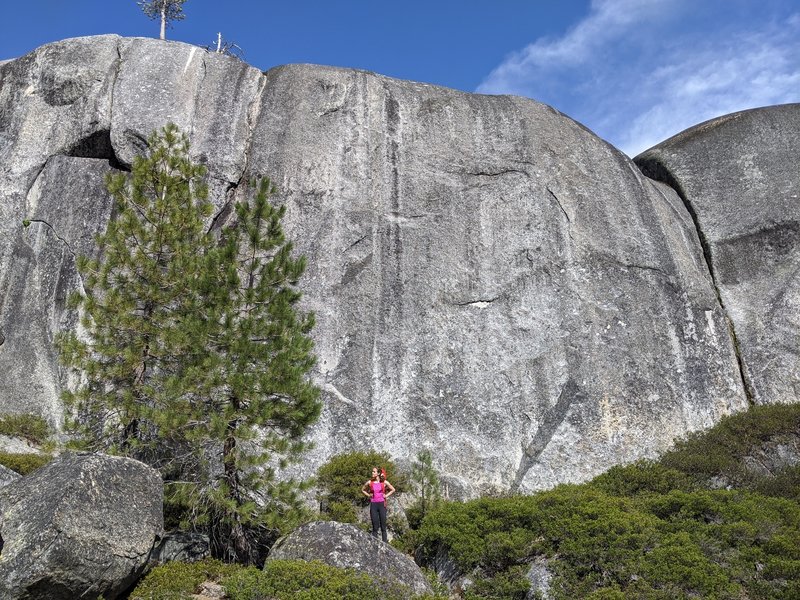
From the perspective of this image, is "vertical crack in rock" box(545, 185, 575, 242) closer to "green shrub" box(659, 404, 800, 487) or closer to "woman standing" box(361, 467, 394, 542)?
"green shrub" box(659, 404, 800, 487)

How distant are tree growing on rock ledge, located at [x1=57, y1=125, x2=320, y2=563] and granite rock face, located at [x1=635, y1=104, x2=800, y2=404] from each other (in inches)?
442

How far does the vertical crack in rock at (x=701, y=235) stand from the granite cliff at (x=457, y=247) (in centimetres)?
6

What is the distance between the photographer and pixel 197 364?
12.3 meters

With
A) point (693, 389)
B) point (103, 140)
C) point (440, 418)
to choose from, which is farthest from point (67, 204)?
point (693, 389)

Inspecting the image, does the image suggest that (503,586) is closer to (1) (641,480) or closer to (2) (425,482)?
(2) (425,482)

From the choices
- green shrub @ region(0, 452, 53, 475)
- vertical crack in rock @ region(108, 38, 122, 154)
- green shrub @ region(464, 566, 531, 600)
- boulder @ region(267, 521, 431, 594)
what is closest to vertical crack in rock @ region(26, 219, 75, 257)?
vertical crack in rock @ region(108, 38, 122, 154)

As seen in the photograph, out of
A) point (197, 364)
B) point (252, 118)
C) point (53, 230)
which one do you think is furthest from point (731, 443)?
point (53, 230)

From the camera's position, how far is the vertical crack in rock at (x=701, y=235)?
1820 cm

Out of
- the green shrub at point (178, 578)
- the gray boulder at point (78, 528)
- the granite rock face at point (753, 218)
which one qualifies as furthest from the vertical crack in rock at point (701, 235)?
the gray boulder at point (78, 528)

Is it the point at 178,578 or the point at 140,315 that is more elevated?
the point at 140,315

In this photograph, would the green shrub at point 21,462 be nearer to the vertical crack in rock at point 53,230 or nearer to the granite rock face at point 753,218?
the vertical crack in rock at point 53,230

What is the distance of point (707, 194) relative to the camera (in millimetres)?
21531

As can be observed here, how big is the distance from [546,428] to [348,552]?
21.3 ft

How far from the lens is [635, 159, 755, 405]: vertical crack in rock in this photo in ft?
59.7
